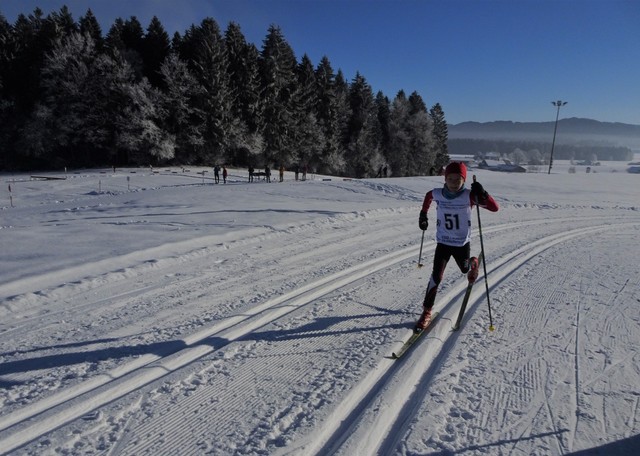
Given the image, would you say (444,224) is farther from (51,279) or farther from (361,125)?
(361,125)

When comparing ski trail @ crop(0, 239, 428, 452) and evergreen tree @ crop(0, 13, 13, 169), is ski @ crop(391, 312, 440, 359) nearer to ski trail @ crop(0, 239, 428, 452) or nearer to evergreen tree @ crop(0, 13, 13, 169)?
ski trail @ crop(0, 239, 428, 452)

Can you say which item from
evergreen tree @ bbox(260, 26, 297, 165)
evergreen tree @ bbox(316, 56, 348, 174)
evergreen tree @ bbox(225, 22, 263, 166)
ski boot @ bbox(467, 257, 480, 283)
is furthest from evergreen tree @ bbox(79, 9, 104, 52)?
ski boot @ bbox(467, 257, 480, 283)

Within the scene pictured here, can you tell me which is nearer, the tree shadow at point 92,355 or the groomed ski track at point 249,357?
the groomed ski track at point 249,357

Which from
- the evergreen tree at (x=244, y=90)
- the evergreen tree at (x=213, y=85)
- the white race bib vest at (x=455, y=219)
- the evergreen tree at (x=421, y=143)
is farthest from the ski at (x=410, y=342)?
the evergreen tree at (x=421, y=143)

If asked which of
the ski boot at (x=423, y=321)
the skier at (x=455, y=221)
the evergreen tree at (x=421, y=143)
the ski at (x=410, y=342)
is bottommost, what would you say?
the ski at (x=410, y=342)

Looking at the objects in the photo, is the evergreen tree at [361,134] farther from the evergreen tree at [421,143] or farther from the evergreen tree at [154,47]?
the evergreen tree at [154,47]

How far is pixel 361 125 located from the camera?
5844 cm

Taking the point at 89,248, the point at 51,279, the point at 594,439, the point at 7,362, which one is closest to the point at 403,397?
the point at 594,439

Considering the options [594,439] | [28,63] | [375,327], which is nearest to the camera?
[594,439]

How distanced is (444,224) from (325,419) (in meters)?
3.12

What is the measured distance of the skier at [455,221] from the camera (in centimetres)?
511

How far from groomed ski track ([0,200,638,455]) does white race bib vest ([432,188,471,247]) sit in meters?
1.09

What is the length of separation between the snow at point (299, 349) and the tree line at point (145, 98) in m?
34.7

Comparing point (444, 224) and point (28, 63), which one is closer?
point (444, 224)
